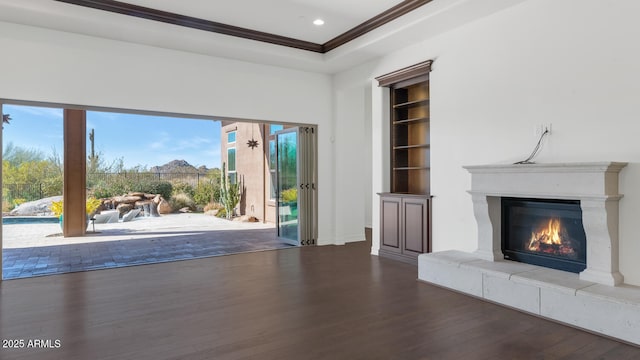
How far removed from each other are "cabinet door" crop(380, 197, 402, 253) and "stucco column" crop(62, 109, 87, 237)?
6314mm

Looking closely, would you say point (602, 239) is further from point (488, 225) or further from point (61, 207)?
point (61, 207)

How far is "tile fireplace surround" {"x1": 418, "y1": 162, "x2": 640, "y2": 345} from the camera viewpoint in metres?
2.95

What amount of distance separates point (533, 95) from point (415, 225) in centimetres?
222

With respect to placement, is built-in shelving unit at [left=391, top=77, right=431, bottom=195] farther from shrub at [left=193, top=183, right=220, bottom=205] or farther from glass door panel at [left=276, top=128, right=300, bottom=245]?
shrub at [left=193, top=183, right=220, bottom=205]

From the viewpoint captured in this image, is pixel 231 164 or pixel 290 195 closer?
pixel 290 195

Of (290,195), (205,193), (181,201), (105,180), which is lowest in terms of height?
(181,201)

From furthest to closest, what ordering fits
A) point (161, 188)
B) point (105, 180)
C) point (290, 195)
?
point (161, 188) → point (105, 180) → point (290, 195)

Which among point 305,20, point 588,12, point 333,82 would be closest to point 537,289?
point 588,12

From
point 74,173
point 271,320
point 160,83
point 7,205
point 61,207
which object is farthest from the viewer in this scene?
point 7,205

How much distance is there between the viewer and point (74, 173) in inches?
317

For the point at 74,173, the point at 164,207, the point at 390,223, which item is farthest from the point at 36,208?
the point at 390,223

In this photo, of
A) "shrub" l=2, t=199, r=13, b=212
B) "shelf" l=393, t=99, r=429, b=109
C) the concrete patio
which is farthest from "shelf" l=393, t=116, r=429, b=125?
"shrub" l=2, t=199, r=13, b=212

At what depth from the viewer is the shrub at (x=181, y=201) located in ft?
43.4

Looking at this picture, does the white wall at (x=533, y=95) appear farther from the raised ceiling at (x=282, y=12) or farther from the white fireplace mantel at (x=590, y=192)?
the raised ceiling at (x=282, y=12)
